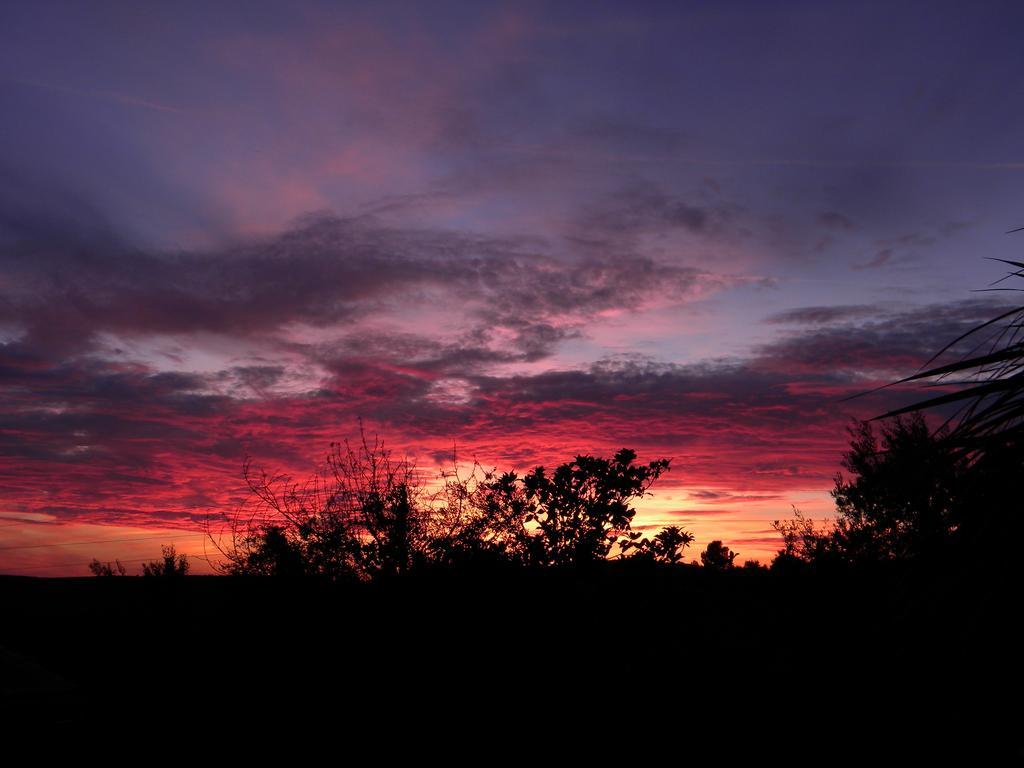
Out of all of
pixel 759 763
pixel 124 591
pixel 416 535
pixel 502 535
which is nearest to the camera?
pixel 759 763

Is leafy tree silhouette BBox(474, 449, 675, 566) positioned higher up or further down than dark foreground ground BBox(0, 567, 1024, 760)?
higher up

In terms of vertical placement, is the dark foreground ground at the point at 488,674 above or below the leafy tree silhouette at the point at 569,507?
below

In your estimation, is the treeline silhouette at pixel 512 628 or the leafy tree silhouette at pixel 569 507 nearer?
the treeline silhouette at pixel 512 628

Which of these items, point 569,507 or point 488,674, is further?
point 569,507

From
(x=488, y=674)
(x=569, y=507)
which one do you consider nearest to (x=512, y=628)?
(x=488, y=674)

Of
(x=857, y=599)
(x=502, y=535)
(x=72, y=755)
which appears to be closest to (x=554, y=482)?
A: (x=502, y=535)

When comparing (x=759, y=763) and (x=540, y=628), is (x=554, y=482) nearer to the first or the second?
(x=540, y=628)

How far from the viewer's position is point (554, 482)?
1947 centimetres

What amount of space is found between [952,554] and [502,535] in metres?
15.8

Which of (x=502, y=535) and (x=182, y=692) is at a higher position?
(x=502, y=535)

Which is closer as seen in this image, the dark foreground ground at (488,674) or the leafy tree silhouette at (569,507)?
the dark foreground ground at (488,674)

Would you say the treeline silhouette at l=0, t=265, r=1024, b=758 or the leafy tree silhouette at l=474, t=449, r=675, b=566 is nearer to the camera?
the treeline silhouette at l=0, t=265, r=1024, b=758

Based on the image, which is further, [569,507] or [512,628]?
[569,507]

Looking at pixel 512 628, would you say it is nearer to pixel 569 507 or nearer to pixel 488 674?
pixel 488 674
